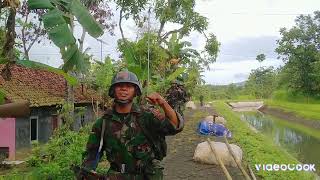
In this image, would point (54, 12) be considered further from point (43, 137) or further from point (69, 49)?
point (43, 137)

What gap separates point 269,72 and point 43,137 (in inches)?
1875

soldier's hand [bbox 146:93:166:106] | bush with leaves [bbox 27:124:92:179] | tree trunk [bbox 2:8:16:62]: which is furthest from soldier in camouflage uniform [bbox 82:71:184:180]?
bush with leaves [bbox 27:124:92:179]

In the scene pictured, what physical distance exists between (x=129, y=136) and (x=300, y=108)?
35394 millimetres

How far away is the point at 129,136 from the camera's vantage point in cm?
352

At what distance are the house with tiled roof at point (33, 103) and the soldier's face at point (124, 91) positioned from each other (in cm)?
1068

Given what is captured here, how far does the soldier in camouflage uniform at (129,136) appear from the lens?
3.52m

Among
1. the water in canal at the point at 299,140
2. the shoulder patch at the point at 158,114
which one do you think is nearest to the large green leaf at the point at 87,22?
the shoulder patch at the point at 158,114

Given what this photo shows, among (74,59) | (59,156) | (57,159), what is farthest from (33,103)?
(74,59)

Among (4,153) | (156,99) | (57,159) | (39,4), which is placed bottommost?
(4,153)

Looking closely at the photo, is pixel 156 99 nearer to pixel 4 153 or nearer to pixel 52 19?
pixel 52 19

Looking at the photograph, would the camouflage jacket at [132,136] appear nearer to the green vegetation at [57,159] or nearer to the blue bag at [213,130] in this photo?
the green vegetation at [57,159]

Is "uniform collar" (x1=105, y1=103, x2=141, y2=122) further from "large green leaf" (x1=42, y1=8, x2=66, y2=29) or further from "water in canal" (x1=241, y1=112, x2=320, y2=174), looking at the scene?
"water in canal" (x1=241, y1=112, x2=320, y2=174)

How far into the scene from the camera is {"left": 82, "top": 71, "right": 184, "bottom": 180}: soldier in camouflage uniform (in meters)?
3.52

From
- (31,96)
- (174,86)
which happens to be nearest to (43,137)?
(31,96)
